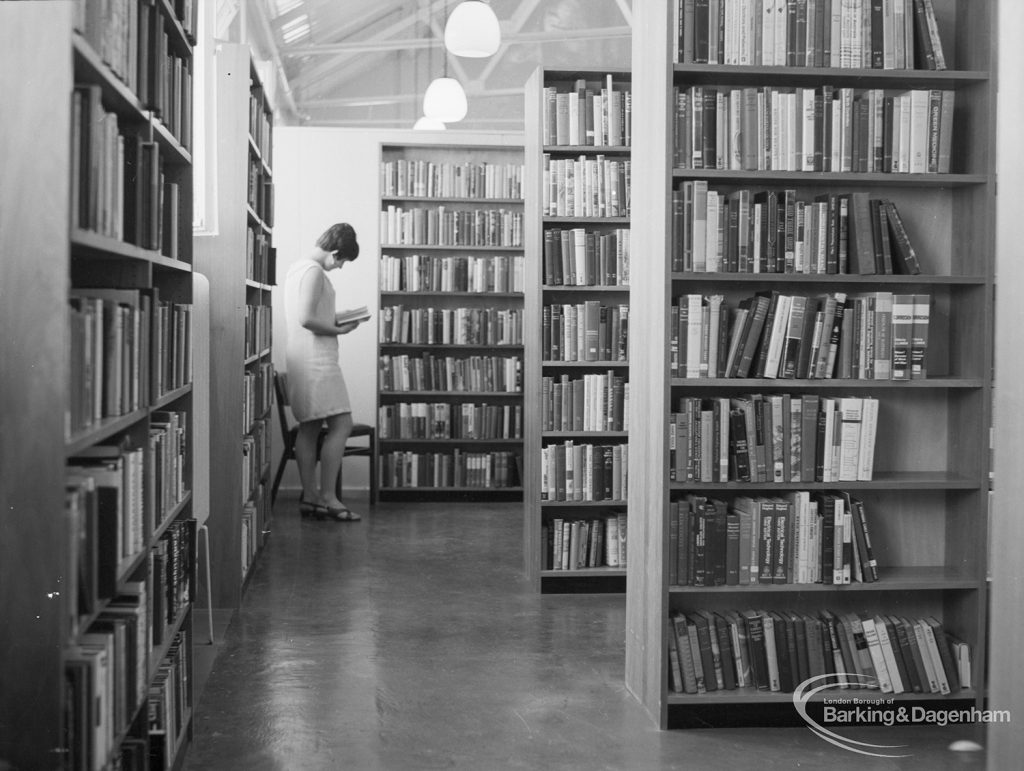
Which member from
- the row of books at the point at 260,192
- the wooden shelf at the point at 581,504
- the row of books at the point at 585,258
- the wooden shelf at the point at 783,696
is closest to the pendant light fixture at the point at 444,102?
the row of books at the point at 260,192

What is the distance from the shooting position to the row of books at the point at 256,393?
572 cm

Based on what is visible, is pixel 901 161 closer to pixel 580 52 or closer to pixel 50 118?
pixel 50 118

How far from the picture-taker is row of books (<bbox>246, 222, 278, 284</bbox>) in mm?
5871

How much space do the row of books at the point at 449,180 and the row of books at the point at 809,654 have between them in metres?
5.60

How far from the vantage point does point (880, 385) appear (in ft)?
12.8

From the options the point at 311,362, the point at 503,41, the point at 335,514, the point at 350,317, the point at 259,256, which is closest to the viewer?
the point at 259,256

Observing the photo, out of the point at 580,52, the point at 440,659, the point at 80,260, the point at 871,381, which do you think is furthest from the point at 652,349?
the point at 580,52

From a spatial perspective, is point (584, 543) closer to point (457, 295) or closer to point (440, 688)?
point (440, 688)

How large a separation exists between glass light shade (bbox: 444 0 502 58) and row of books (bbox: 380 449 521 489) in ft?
9.71

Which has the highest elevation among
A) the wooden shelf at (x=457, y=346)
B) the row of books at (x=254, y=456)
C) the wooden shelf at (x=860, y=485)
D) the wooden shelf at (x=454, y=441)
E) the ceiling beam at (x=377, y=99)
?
the ceiling beam at (x=377, y=99)

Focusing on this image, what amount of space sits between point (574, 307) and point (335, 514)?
2816 millimetres

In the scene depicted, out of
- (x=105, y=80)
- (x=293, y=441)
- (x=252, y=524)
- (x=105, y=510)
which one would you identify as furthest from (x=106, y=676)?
(x=293, y=441)

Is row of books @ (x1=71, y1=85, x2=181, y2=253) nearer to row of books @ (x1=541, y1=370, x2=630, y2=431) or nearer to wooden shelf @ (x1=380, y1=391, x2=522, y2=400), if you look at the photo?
row of books @ (x1=541, y1=370, x2=630, y2=431)

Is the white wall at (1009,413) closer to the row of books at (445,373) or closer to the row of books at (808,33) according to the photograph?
the row of books at (808,33)
